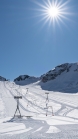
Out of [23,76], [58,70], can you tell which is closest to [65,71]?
[58,70]

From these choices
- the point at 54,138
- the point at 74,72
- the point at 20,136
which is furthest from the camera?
the point at 74,72

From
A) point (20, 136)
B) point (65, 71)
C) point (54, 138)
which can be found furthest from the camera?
point (65, 71)

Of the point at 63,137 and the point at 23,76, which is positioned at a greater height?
the point at 23,76

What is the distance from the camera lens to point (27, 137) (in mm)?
4559

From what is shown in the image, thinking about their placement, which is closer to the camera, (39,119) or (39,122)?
(39,122)

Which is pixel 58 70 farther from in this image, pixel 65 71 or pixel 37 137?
pixel 37 137

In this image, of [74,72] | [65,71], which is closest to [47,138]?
[74,72]

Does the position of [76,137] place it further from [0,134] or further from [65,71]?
[65,71]

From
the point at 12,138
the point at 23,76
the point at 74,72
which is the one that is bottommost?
the point at 12,138

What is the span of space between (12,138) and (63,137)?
4.70 feet

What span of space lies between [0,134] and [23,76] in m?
153

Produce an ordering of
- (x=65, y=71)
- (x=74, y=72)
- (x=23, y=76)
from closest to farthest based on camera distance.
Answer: (x=74, y=72) < (x=65, y=71) < (x=23, y=76)

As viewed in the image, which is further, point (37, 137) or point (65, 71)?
point (65, 71)

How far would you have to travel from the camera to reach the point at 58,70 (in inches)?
3605
